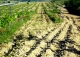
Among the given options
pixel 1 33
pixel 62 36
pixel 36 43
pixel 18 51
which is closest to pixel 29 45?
pixel 36 43

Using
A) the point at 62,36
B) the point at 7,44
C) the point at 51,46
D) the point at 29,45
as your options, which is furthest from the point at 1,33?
the point at 62,36

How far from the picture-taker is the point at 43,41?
12.1m

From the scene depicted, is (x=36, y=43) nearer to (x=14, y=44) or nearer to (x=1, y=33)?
(x=14, y=44)

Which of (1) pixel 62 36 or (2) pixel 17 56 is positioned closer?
(2) pixel 17 56

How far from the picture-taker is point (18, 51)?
Answer: 991 centimetres

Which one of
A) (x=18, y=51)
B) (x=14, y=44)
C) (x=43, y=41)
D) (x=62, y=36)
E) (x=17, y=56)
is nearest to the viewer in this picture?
(x=17, y=56)

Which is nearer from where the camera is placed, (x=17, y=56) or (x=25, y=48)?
(x=17, y=56)

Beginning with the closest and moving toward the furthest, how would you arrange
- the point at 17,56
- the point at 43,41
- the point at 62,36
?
the point at 17,56 → the point at 43,41 → the point at 62,36

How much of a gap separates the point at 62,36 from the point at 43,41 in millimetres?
2071

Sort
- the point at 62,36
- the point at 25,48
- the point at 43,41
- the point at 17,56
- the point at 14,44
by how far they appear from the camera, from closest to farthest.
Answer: the point at 17,56, the point at 25,48, the point at 14,44, the point at 43,41, the point at 62,36

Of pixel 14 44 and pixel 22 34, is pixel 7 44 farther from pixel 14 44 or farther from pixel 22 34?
pixel 22 34

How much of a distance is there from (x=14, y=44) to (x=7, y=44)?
0.41m

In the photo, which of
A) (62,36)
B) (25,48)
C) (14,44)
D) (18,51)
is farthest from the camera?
(62,36)

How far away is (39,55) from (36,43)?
2220 millimetres
